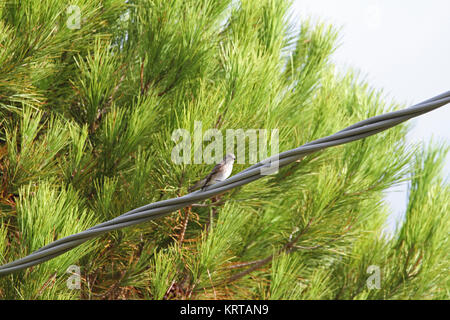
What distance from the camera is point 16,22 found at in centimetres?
172

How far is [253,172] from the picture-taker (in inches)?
31.5

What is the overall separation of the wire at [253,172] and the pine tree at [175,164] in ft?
2.32

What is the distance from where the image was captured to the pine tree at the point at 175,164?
169 centimetres

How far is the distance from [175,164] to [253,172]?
2.97 ft

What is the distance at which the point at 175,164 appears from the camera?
1.68m

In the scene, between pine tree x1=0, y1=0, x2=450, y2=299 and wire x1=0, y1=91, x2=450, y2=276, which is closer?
wire x1=0, y1=91, x2=450, y2=276

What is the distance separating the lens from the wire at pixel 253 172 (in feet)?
2.49

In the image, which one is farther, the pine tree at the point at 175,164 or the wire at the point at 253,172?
the pine tree at the point at 175,164

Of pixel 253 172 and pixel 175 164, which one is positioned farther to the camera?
pixel 175 164

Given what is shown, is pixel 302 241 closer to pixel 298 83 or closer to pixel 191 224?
pixel 191 224

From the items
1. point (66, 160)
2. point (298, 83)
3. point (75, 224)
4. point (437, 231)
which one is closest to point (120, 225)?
point (75, 224)

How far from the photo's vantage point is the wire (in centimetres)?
76

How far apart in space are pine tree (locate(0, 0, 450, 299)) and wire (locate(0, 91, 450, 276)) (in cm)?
71
